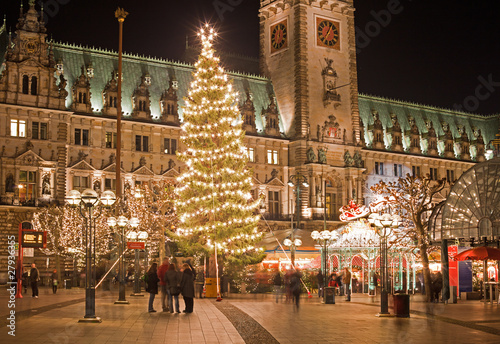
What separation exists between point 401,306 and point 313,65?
5714 cm

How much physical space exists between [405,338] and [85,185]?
52.5 m

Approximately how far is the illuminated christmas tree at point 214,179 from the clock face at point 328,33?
3799 centimetres

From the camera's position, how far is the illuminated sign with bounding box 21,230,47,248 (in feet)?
133

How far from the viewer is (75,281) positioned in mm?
62125

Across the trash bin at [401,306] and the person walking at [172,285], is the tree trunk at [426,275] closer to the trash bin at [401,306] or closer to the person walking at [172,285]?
the trash bin at [401,306]

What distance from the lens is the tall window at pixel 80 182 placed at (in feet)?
226

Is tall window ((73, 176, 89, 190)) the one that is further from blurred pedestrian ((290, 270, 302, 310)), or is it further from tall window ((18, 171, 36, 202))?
blurred pedestrian ((290, 270, 302, 310))

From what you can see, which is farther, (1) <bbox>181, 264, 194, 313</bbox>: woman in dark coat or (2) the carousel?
(2) the carousel

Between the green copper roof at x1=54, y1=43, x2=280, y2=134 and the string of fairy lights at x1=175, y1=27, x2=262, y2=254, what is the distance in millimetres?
23442

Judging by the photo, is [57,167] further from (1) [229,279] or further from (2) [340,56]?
(2) [340,56]

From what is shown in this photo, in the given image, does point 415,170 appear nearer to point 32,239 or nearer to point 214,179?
point 214,179

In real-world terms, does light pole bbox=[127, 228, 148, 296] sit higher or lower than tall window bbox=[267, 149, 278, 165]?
lower

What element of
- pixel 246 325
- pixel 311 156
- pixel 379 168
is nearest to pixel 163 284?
pixel 246 325

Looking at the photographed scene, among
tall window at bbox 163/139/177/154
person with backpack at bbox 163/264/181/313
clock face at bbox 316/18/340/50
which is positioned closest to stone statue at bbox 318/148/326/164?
A: clock face at bbox 316/18/340/50
